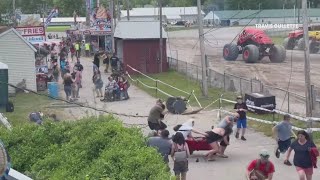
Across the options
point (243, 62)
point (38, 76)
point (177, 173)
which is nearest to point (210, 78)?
point (38, 76)

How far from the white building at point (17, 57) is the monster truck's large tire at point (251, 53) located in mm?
17755

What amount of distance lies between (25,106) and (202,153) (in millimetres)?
12576

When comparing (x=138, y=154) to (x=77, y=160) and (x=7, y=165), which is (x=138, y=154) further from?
(x=7, y=165)

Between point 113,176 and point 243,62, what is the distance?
38.3 m

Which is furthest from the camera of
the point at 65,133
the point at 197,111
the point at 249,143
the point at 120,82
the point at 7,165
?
the point at 120,82

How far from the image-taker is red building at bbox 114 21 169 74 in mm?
40469

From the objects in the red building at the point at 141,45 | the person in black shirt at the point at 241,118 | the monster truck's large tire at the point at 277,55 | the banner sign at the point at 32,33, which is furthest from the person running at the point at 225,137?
the monster truck's large tire at the point at 277,55

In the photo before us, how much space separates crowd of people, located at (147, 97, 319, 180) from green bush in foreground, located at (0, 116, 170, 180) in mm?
1377

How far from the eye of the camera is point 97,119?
14.4 m

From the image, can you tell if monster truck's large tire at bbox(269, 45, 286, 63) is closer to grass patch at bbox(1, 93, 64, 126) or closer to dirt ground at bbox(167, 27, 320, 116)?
dirt ground at bbox(167, 27, 320, 116)

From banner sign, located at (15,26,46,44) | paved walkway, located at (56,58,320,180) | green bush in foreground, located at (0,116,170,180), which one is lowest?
paved walkway, located at (56,58,320,180)

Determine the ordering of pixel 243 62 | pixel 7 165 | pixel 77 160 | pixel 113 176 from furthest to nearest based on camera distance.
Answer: pixel 243 62 → pixel 77 160 → pixel 113 176 → pixel 7 165

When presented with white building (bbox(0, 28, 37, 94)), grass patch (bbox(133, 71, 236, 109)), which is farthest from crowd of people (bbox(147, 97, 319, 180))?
white building (bbox(0, 28, 37, 94))

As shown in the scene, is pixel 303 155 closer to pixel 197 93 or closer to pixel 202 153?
pixel 202 153
